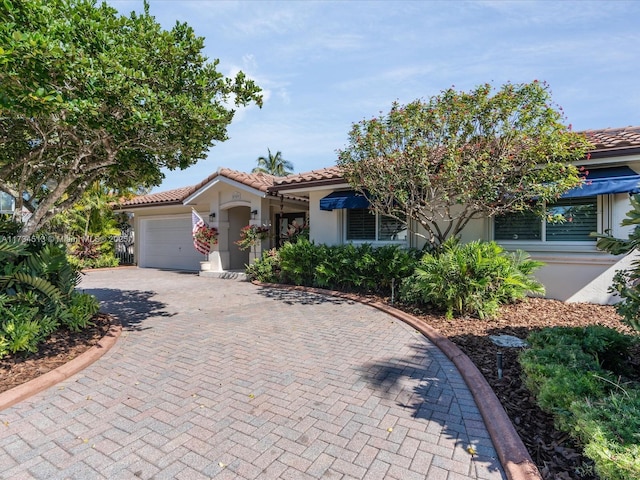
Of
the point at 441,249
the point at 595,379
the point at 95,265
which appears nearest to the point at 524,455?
the point at 595,379

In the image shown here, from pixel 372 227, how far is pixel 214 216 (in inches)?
329

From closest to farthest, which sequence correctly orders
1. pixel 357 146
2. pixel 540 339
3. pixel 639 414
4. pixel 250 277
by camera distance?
1. pixel 639 414
2. pixel 540 339
3. pixel 357 146
4. pixel 250 277

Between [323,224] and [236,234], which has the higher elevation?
[323,224]

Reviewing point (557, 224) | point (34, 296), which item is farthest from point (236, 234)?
point (557, 224)

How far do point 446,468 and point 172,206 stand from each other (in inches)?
774

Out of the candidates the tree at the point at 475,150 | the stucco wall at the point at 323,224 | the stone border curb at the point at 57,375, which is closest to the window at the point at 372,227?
the stucco wall at the point at 323,224

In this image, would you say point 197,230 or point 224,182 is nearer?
point 224,182

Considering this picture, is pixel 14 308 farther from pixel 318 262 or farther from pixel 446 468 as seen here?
pixel 318 262

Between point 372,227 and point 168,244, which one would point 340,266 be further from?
point 168,244

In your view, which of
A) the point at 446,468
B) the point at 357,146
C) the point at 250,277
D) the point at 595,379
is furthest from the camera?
the point at 250,277

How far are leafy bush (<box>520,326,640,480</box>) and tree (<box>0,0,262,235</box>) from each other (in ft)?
20.8

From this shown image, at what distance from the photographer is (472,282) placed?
7.54 meters

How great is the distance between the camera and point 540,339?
4.97 m

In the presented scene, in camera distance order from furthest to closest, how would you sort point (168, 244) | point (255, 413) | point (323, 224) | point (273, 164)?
point (273, 164)
point (168, 244)
point (323, 224)
point (255, 413)
